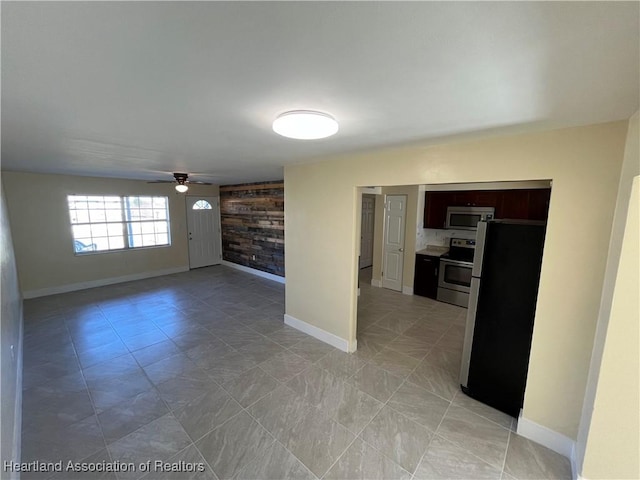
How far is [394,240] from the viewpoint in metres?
5.34

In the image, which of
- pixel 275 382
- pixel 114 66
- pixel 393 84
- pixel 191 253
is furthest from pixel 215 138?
pixel 191 253

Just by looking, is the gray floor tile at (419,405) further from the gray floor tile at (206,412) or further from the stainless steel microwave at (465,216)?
the stainless steel microwave at (465,216)

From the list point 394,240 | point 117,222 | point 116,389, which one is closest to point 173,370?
point 116,389

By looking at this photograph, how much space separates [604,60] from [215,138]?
7.21ft

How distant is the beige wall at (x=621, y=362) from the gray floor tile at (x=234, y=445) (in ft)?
6.72

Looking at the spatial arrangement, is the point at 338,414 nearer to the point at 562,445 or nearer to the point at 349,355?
the point at 349,355

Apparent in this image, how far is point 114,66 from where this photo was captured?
3.29ft

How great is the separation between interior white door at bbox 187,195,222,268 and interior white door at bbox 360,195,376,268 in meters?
4.02

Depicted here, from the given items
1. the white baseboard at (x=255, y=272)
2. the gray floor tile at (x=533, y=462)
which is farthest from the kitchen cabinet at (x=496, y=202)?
the white baseboard at (x=255, y=272)

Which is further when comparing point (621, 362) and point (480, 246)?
point (480, 246)

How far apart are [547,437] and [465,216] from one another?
341cm

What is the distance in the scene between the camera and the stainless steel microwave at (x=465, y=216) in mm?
4484

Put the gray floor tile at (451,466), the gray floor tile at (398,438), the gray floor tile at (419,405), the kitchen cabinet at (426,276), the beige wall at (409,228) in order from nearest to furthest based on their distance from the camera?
1. the gray floor tile at (451,466)
2. the gray floor tile at (398,438)
3. the gray floor tile at (419,405)
4. the kitchen cabinet at (426,276)
5. the beige wall at (409,228)

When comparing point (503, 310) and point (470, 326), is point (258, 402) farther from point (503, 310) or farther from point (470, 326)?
point (503, 310)
